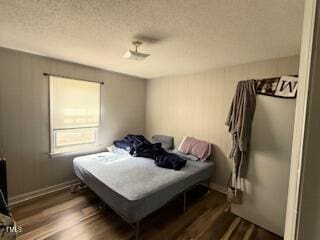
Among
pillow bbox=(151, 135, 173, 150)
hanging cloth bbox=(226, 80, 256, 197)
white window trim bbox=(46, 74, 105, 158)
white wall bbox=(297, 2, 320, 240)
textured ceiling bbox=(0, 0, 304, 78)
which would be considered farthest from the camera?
pillow bbox=(151, 135, 173, 150)

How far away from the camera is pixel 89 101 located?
3.23 meters

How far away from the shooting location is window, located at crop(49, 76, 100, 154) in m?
2.83

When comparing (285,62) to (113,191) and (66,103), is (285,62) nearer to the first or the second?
(113,191)

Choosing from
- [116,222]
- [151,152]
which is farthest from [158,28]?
[116,222]

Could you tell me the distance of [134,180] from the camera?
2145 millimetres

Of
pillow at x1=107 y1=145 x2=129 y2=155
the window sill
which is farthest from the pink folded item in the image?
the window sill

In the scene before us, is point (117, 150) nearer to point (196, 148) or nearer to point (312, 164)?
point (196, 148)

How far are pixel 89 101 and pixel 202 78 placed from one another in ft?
7.30

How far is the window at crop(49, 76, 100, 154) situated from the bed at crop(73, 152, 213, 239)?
489 mm

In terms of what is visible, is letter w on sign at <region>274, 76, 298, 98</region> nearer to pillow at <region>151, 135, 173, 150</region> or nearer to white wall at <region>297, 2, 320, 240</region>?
white wall at <region>297, 2, 320, 240</region>

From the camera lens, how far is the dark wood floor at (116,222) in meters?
1.93

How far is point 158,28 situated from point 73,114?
222 centimetres

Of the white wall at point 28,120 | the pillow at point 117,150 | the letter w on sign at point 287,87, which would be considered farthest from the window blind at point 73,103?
the letter w on sign at point 287,87

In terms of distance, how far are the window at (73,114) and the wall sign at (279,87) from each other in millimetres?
2815
